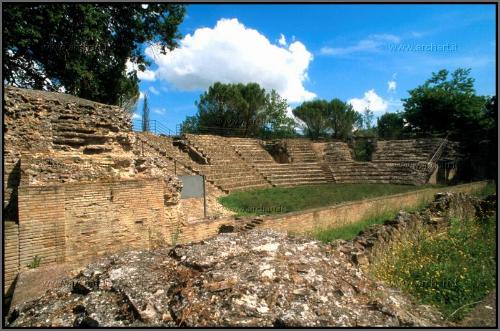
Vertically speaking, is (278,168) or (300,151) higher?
(300,151)

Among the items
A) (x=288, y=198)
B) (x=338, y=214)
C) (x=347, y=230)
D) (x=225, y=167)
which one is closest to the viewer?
(x=347, y=230)

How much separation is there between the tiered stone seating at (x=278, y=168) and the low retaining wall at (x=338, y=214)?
8.66 metres

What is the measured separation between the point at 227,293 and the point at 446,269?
3.76 metres

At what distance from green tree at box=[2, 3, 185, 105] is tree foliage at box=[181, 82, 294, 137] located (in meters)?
24.7

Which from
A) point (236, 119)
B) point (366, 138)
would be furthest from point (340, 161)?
point (236, 119)

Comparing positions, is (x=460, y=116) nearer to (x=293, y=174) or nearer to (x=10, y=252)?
(x=293, y=174)

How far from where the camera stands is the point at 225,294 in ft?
11.8

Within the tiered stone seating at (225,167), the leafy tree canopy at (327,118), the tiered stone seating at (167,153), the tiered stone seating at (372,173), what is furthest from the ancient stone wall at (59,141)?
the leafy tree canopy at (327,118)

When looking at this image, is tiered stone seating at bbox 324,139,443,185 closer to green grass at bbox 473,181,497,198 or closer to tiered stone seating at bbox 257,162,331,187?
tiered stone seating at bbox 257,162,331,187

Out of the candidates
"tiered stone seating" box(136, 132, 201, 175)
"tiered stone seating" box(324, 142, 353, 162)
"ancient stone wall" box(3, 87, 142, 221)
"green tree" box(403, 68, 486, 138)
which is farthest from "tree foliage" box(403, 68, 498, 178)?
"ancient stone wall" box(3, 87, 142, 221)

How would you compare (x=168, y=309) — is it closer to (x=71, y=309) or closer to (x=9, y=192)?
(x=71, y=309)

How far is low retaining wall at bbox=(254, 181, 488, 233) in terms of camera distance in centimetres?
960

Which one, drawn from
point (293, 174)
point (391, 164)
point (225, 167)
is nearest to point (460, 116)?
point (391, 164)

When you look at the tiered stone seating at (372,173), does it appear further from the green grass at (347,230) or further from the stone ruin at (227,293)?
the stone ruin at (227,293)
